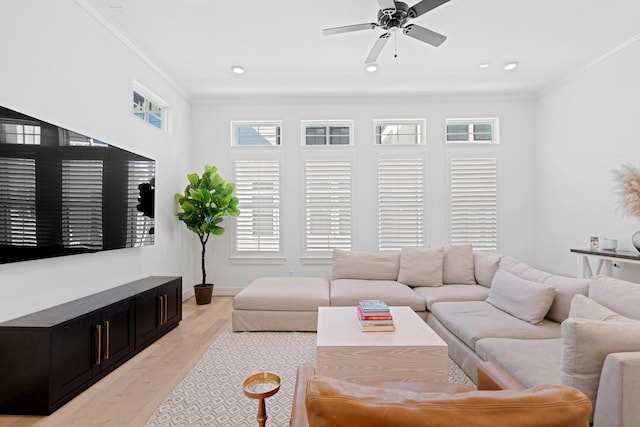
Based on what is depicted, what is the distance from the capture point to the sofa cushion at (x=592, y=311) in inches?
70.2

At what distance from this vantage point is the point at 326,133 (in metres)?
5.55

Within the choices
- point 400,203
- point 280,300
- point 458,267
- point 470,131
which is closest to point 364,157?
point 400,203

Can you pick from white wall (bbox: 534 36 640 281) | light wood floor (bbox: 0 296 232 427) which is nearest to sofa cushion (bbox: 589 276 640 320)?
white wall (bbox: 534 36 640 281)

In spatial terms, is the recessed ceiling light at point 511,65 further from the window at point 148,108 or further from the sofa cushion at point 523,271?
the window at point 148,108

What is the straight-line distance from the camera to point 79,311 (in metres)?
2.52

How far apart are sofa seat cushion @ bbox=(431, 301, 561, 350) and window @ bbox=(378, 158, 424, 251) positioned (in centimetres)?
211

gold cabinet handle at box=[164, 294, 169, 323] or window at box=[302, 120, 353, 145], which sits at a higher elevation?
window at box=[302, 120, 353, 145]

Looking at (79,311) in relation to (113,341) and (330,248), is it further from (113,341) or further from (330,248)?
(330,248)

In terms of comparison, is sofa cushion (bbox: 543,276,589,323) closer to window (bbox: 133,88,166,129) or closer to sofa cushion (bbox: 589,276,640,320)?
sofa cushion (bbox: 589,276,640,320)

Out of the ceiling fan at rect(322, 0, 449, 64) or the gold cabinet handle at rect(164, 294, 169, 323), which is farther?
the gold cabinet handle at rect(164, 294, 169, 323)

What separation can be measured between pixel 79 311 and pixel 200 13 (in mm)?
2770

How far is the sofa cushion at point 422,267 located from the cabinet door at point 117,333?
9.81ft

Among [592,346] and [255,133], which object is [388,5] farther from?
[255,133]

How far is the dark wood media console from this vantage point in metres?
2.16
